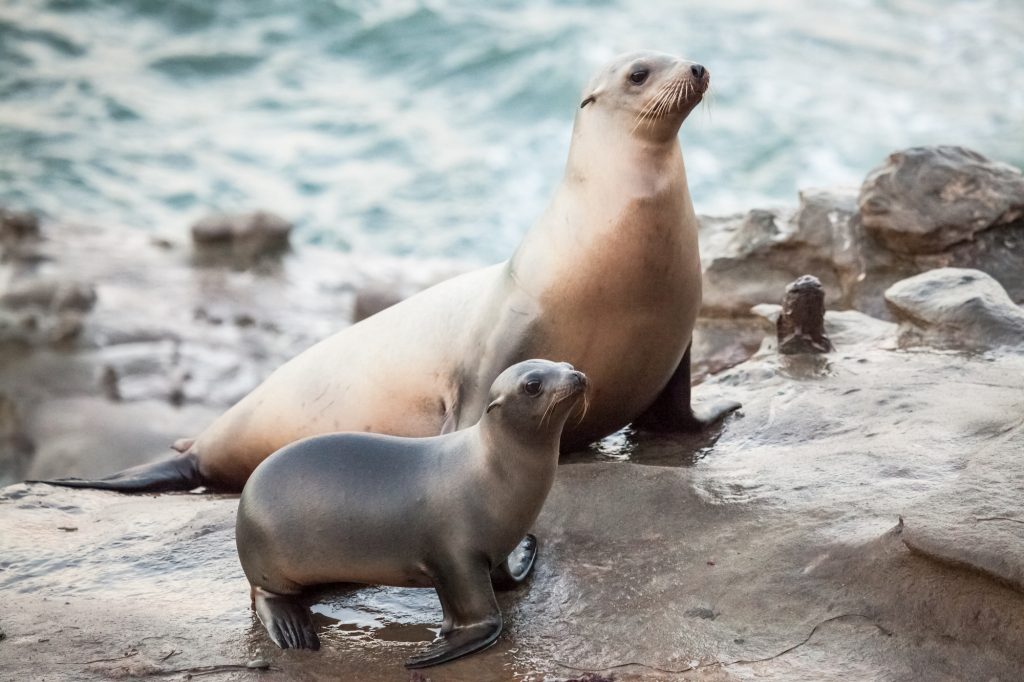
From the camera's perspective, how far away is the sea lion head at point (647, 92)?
4195 millimetres

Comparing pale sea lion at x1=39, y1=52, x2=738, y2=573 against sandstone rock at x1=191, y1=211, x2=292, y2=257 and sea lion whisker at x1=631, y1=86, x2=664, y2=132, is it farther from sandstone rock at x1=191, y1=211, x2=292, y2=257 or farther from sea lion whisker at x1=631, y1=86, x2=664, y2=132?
sandstone rock at x1=191, y1=211, x2=292, y2=257

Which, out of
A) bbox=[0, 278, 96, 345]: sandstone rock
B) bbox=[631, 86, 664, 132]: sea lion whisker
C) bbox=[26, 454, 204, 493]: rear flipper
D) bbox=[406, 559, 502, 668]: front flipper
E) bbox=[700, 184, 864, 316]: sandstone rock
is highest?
bbox=[631, 86, 664, 132]: sea lion whisker

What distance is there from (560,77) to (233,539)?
13572 mm

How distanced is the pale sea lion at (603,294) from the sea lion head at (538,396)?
967 millimetres

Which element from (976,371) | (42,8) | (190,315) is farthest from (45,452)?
(42,8)

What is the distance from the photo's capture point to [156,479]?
531cm

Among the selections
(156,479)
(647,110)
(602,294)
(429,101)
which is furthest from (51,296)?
(429,101)

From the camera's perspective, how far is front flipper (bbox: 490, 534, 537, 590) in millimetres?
3531

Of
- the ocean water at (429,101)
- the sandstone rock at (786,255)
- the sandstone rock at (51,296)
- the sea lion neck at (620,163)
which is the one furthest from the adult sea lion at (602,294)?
the ocean water at (429,101)

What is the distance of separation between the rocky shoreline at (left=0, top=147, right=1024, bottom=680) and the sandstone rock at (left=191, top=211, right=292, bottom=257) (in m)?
5.41

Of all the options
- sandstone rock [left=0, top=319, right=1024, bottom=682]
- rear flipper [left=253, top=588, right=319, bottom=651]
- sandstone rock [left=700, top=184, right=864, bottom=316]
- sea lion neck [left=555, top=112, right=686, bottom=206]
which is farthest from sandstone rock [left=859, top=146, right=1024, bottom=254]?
rear flipper [left=253, top=588, right=319, bottom=651]

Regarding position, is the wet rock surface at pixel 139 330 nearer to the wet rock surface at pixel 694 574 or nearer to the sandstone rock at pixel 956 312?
the wet rock surface at pixel 694 574

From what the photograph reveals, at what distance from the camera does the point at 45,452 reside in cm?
810

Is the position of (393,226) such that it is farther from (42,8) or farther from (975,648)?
(975,648)
